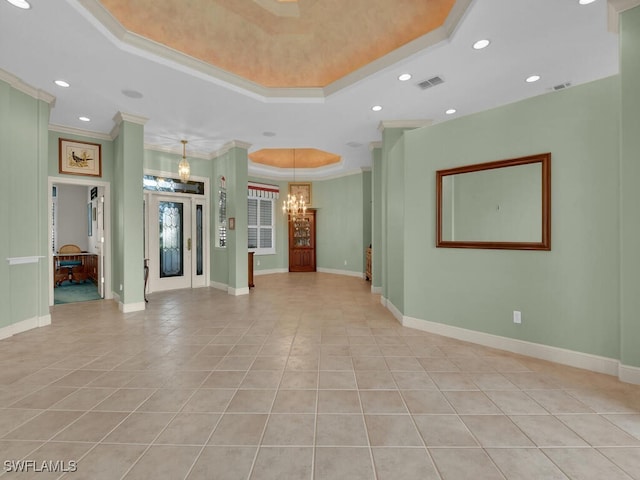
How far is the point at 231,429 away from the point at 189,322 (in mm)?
2871

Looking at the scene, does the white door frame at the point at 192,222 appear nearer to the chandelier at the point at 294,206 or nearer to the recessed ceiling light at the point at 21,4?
the chandelier at the point at 294,206

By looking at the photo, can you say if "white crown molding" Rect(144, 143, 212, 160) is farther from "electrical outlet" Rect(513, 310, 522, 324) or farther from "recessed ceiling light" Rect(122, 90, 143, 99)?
"electrical outlet" Rect(513, 310, 522, 324)

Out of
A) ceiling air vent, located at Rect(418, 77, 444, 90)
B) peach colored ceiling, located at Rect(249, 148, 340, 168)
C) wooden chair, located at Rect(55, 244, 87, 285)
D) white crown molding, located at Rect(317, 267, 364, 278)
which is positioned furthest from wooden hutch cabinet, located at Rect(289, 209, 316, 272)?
ceiling air vent, located at Rect(418, 77, 444, 90)

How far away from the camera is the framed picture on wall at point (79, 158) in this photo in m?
5.50

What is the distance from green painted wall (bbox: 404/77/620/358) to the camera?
277 cm

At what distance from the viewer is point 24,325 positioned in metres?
4.06

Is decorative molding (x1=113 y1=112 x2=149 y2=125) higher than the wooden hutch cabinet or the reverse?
higher

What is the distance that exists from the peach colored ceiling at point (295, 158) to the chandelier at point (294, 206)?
129mm

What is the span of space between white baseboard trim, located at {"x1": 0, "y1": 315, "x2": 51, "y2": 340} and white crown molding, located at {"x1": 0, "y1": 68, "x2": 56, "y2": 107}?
313cm

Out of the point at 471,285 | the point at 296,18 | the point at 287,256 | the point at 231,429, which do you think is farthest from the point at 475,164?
the point at 287,256

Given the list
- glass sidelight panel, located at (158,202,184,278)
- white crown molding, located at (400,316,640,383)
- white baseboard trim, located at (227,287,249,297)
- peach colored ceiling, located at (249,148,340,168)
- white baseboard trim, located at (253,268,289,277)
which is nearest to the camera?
white crown molding, located at (400,316,640,383)

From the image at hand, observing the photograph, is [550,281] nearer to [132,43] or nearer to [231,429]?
[231,429]

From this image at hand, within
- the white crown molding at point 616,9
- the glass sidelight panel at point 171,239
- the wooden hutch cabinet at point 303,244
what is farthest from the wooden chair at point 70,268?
the white crown molding at point 616,9

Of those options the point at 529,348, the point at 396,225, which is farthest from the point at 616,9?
the point at 529,348
